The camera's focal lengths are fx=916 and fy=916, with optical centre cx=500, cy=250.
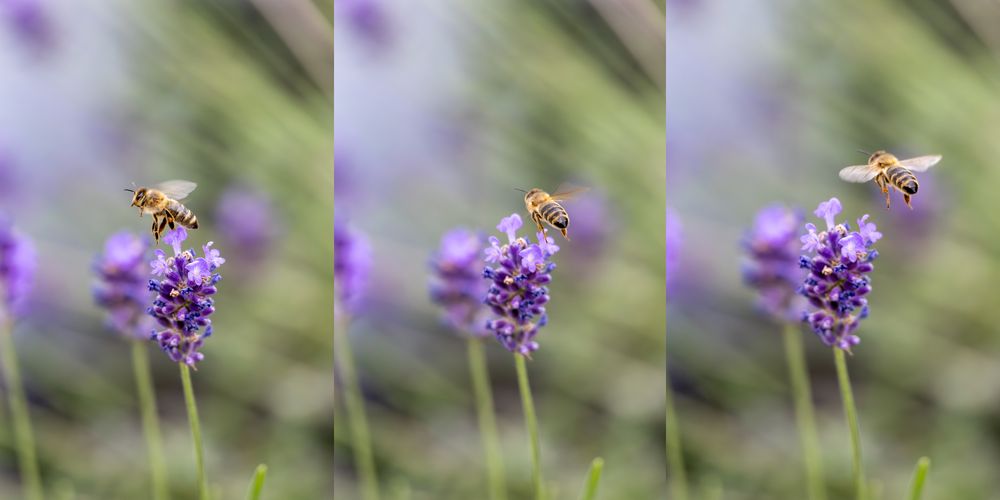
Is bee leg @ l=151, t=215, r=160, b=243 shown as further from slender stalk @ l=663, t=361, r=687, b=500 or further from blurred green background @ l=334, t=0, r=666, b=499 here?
slender stalk @ l=663, t=361, r=687, b=500

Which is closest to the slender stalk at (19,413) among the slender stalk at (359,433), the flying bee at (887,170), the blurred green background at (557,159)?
the slender stalk at (359,433)

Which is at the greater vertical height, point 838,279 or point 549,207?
point 549,207

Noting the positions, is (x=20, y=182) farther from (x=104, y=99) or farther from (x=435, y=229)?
(x=435, y=229)

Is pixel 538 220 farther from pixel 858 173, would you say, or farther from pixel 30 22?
pixel 30 22

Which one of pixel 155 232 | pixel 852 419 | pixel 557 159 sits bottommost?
pixel 852 419

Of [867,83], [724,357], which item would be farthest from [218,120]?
[867,83]

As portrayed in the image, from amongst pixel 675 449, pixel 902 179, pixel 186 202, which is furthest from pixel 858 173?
pixel 186 202

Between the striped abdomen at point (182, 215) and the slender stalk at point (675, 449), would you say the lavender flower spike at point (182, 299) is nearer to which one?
the striped abdomen at point (182, 215)

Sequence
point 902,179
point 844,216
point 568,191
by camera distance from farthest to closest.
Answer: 1. point 568,191
2. point 844,216
3. point 902,179
